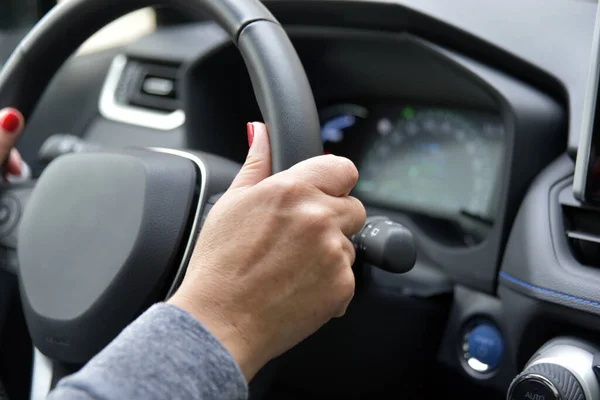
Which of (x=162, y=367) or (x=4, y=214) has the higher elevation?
(x=162, y=367)

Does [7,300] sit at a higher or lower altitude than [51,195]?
lower

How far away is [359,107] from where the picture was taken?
1217 millimetres

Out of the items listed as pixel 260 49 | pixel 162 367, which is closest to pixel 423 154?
pixel 260 49

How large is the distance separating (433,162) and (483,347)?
1.14ft

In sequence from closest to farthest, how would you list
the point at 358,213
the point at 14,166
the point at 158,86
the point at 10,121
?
the point at 358,213, the point at 10,121, the point at 14,166, the point at 158,86

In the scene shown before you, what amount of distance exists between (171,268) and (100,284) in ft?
0.22

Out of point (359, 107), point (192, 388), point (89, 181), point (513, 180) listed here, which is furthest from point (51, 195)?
point (359, 107)

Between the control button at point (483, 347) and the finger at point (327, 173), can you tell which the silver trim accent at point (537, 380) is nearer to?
the control button at point (483, 347)

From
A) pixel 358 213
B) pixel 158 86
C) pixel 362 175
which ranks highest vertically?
pixel 358 213

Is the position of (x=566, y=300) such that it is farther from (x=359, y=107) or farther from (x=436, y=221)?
(x=359, y=107)

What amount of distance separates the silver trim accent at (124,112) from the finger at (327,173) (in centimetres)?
66

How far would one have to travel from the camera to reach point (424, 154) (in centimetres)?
112

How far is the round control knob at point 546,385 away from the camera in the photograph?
25.6 inches

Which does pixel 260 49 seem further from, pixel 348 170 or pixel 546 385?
pixel 546 385
